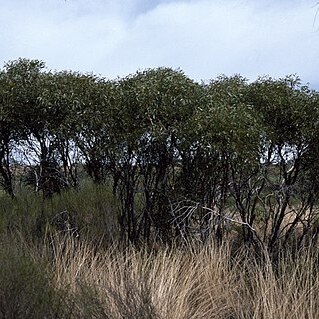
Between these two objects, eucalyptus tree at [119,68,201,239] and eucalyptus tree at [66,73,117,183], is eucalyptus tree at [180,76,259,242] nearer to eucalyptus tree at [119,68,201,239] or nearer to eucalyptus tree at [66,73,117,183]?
eucalyptus tree at [119,68,201,239]

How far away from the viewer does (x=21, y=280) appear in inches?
223

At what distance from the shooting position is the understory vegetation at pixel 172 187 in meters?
7.21

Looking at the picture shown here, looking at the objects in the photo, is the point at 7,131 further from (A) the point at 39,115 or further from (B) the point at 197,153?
(B) the point at 197,153

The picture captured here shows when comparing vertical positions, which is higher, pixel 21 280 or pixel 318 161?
pixel 318 161

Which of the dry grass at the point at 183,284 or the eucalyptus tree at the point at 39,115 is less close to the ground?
the eucalyptus tree at the point at 39,115

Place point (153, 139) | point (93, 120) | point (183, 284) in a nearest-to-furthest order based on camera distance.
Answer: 1. point (183, 284)
2. point (153, 139)
3. point (93, 120)

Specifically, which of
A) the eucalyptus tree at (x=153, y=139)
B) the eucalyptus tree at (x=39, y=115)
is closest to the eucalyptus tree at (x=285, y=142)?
the eucalyptus tree at (x=153, y=139)

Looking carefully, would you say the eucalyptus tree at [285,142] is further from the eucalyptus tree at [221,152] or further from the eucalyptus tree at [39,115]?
the eucalyptus tree at [39,115]

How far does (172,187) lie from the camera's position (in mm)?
9531

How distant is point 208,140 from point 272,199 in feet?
7.13

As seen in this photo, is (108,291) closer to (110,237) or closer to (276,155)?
(110,237)

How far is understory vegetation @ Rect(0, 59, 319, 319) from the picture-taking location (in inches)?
284

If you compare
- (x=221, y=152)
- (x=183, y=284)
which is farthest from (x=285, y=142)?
(x=183, y=284)

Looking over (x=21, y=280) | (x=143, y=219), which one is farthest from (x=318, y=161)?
(x=21, y=280)
